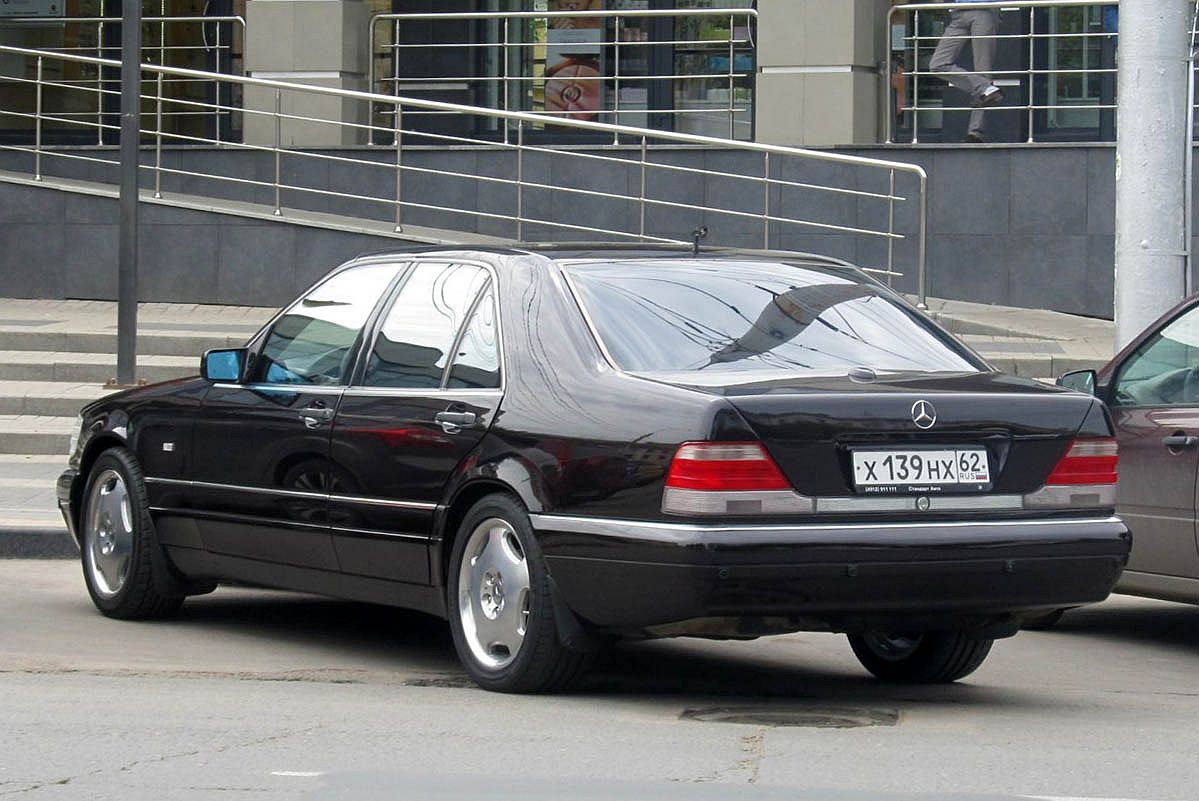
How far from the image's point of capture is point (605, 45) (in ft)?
70.4

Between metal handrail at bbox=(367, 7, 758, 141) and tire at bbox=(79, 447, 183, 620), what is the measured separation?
37.5ft

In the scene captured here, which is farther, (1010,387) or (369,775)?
(1010,387)

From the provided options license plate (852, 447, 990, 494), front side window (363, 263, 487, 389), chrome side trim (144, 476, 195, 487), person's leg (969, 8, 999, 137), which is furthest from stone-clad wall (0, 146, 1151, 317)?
license plate (852, 447, 990, 494)

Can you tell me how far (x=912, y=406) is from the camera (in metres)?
6.96

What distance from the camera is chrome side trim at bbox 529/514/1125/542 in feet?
22.0

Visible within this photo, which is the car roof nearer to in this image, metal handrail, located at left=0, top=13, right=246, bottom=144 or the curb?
the curb

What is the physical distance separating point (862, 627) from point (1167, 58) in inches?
210

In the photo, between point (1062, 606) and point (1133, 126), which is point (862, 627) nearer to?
point (1062, 606)

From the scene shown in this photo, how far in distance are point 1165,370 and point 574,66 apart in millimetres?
13133

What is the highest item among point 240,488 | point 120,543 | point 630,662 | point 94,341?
point 94,341

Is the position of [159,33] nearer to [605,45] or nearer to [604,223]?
[605,45]

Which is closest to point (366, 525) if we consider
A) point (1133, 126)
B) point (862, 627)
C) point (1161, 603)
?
point (862, 627)

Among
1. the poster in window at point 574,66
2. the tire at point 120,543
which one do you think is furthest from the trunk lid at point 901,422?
the poster in window at point 574,66

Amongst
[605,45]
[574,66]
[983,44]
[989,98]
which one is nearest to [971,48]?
[983,44]
